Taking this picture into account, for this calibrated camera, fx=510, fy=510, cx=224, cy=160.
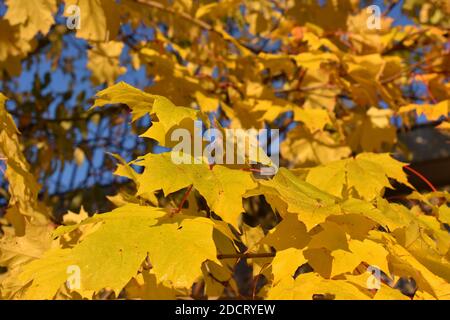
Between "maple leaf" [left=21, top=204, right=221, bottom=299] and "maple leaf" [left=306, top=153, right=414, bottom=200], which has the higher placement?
"maple leaf" [left=306, top=153, right=414, bottom=200]

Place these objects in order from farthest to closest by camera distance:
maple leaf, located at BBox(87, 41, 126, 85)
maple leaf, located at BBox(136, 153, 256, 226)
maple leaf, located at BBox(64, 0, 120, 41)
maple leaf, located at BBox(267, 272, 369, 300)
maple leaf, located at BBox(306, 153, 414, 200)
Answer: maple leaf, located at BBox(87, 41, 126, 85)
maple leaf, located at BBox(64, 0, 120, 41)
maple leaf, located at BBox(306, 153, 414, 200)
maple leaf, located at BBox(136, 153, 256, 226)
maple leaf, located at BBox(267, 272, 369, 300)

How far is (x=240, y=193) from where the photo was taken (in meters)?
0.86

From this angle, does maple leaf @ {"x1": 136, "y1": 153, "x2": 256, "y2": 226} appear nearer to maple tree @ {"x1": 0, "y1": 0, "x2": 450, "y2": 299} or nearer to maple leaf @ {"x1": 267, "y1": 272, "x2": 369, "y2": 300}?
maple tree @ {"x1": 0, "y1": 0, "x2": 450, "y2": 299}

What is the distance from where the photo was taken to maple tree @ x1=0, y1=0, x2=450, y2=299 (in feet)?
2.50

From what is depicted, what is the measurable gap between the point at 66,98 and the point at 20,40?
1022 mm

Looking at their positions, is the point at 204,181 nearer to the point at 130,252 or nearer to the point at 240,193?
the point at 240,193

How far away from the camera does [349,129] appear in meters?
2.47

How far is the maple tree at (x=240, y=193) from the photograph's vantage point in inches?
30.0

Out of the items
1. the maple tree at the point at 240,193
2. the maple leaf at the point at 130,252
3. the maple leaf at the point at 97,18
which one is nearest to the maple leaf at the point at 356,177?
the maple tree at the point at 240,193

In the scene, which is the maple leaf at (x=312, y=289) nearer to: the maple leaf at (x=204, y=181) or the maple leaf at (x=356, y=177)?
the maple leaf at (x=204, y=181)

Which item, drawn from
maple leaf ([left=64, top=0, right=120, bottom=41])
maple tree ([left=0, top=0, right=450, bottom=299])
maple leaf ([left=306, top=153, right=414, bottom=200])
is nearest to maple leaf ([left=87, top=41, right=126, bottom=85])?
maple tree ([left=0, top=0, right=450, bottom=299])

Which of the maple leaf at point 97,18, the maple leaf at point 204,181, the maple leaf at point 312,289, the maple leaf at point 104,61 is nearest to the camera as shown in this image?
the maple leaf at point 312,289

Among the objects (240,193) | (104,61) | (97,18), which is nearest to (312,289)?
(240,193)

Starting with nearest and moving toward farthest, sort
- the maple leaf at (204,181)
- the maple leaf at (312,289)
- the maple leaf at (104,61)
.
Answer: the maple leaf at (312,289)
the maple leaf at (204,181)
the maple leaf at (104,61)
